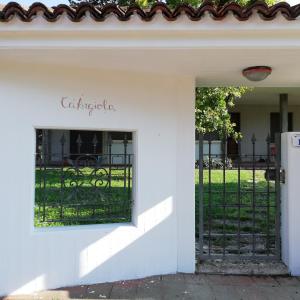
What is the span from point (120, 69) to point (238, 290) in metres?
2.83

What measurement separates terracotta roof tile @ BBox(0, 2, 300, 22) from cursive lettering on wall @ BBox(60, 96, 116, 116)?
3.66 feet

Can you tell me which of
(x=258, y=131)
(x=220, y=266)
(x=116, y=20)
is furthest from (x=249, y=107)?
(x=116, y=20)

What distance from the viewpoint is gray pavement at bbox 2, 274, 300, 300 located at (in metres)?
4.59

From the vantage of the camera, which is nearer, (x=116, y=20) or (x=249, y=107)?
(x=116, y=20)

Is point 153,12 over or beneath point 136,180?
over

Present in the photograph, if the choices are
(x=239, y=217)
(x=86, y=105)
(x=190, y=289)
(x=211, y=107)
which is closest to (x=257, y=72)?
(x=239, y=217)

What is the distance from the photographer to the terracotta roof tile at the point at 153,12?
3.81 metres

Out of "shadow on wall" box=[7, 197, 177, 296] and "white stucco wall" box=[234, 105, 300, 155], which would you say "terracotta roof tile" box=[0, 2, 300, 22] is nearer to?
"shadow on wall" box=[7, 197, 177, 296]

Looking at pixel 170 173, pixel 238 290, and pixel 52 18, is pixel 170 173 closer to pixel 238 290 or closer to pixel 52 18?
pixel 238 290

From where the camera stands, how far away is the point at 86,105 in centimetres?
490

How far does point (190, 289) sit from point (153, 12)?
2966mm

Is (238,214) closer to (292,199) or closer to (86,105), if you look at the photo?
(292,199)

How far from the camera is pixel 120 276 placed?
504cm

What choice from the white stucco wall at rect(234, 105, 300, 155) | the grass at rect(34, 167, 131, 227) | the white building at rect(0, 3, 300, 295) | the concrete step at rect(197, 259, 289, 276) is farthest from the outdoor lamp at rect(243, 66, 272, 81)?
the white stucco wall at rect(234, 105, 300, 155)
